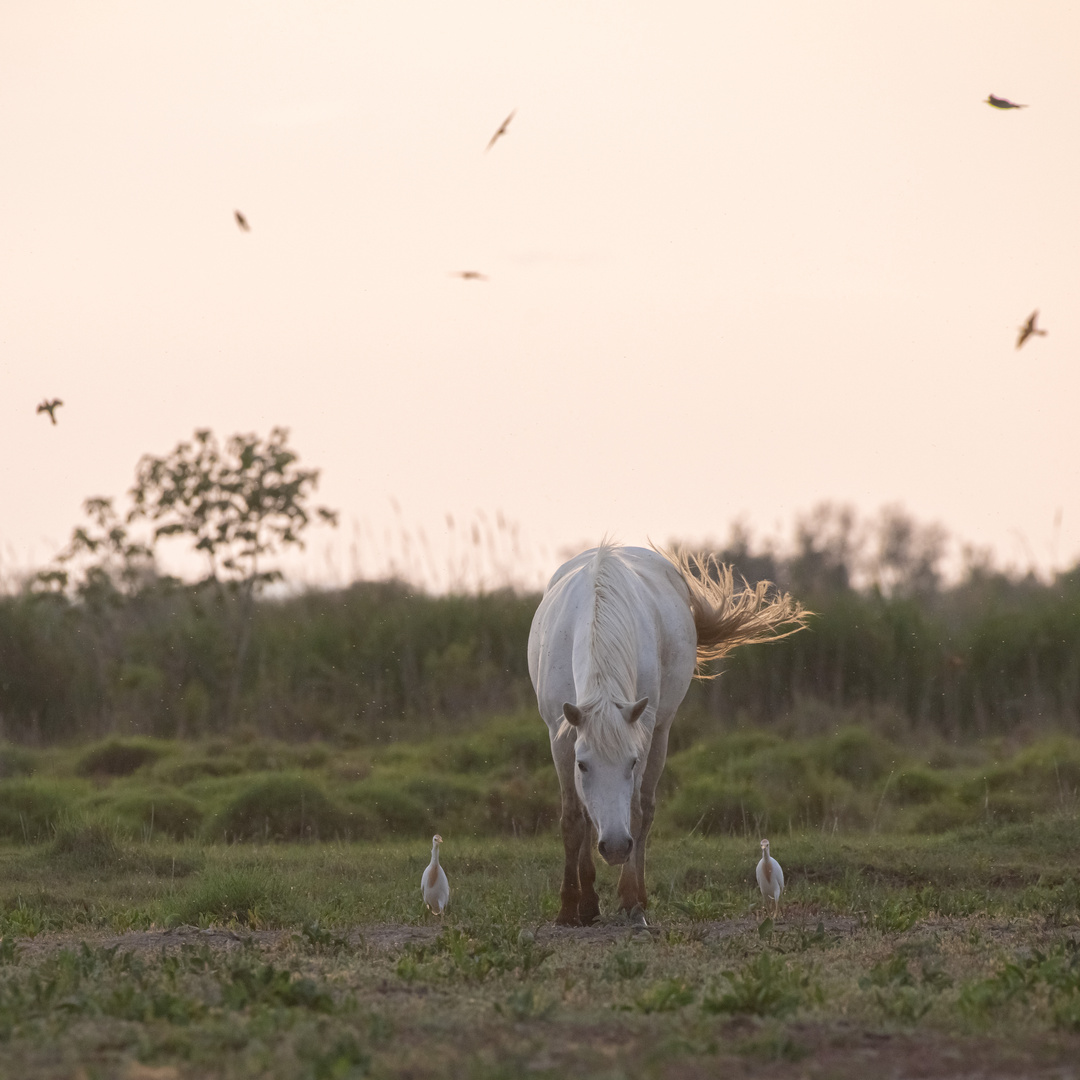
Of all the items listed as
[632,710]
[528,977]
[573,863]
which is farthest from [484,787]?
[528,977]

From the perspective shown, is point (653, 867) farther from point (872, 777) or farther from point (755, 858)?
point (872, 777)

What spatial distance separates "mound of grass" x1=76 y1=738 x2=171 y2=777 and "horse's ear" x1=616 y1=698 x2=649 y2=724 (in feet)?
24.6

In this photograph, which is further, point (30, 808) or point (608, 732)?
point (30, 808)

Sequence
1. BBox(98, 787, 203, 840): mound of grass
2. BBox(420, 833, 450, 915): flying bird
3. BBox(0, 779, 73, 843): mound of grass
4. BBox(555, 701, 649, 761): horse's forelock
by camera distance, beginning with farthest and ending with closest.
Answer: BBox(98, 787, 203, 840): mound of grass
BBox(0, 779, 73, 843): mound of grass
BBox(420, 833, 450, 915): flying bird
BBox(555, 701, 649, 761): horse's forelock

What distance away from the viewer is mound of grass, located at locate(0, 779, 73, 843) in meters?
10.7

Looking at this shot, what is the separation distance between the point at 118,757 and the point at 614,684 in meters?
7.77

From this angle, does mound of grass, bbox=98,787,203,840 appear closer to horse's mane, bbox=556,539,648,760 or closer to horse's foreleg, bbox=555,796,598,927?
horse's foreleg, bbox=555,796,598,927

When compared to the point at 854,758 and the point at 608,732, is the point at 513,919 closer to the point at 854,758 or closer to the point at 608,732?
the point at 608,732

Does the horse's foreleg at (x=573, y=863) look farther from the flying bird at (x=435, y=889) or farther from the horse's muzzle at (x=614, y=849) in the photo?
the horse's muzzle at (x=614, y=849)

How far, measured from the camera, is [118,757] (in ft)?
42.9

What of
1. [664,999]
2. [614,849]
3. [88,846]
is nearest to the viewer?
[664,999]

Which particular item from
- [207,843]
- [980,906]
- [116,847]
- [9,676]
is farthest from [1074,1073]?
[9,676]

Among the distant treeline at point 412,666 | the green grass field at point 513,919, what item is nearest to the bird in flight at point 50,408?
the green grass field at point 513,919

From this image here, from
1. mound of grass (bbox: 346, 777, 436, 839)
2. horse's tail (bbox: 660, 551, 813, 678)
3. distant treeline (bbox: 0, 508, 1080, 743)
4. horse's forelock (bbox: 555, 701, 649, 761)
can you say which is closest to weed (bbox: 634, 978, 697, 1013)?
horse's forelock (bbox: 555, 701, 649, 761)
